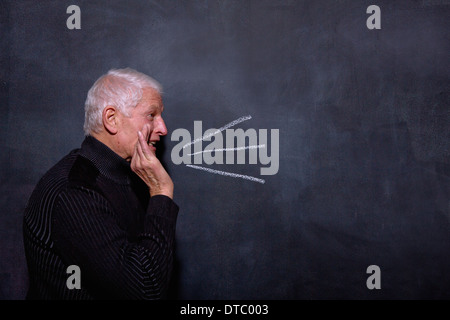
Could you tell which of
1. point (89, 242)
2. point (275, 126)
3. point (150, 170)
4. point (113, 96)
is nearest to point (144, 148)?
point (150, 170)

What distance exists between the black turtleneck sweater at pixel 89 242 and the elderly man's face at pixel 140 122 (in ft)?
0.52

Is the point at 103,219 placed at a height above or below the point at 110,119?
below

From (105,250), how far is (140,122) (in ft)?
1.56

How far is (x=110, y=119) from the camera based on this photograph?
1178 millimetres

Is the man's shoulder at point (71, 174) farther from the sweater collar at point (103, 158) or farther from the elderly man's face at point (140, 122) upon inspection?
the elderly man's face at point (140, 122)

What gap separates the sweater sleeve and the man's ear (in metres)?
0.26

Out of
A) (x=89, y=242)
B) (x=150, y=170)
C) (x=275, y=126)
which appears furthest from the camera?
(x=275, y=126)

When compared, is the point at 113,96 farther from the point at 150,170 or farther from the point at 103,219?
the point at 103,219

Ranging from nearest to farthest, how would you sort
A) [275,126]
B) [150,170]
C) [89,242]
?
[89,242] → [150,170] → [275,126]

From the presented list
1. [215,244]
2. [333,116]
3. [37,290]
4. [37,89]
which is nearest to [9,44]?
[37,89]

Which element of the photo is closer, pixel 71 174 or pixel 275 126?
pixel 71 174

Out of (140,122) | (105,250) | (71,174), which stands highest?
(140,122)

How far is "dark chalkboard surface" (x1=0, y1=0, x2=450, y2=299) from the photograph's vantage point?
1.57 m

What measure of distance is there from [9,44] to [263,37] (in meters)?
1.18
